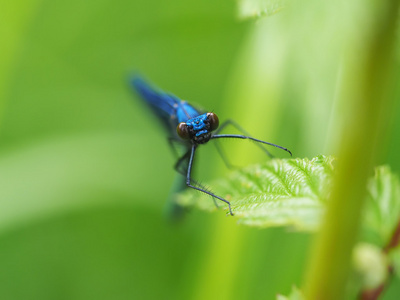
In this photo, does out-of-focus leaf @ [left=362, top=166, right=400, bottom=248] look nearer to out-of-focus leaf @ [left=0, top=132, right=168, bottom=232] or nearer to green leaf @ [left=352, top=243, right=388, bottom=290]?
green leaf @ [left=352, top=243, right=388, bottom=290]

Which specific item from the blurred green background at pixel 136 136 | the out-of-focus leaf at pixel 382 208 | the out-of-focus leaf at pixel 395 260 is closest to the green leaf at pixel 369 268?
the out-of-focus leaf at pixel 395 260

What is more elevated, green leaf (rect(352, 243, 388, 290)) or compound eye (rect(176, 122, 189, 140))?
compound eye (rect(176, 122, 189, 140))

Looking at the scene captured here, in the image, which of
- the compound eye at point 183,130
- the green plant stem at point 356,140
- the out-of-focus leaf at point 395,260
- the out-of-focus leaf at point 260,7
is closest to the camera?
the green plant stem at point 356,140

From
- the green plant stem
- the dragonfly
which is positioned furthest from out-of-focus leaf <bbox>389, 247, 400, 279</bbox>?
the dragonfly

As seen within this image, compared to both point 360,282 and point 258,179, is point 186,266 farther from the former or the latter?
point 360,282

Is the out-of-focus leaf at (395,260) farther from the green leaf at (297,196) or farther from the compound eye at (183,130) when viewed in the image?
the compound eye at (183,130)

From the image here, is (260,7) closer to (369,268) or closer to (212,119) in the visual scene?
(369,268)

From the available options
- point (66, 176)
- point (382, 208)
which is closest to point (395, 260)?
point (382, 208)
